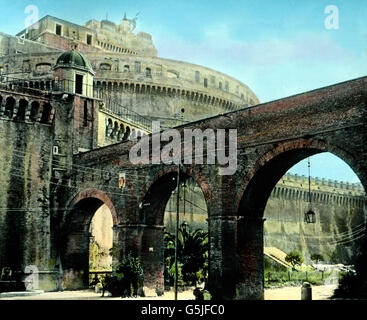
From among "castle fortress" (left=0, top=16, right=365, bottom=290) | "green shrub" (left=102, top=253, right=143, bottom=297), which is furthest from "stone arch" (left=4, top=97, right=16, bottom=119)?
"green shrub" (left=102, top=253, right=143, bottom=297)

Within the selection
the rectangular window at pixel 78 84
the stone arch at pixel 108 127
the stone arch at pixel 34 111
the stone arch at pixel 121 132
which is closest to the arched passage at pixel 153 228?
the stone arch at pixel 34 111

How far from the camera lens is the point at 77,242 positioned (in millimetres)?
27484

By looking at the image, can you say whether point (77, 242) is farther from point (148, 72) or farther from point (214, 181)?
point (148, 72)

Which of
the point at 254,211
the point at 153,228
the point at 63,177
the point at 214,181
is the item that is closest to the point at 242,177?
the point at 214,181

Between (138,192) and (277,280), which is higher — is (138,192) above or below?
above

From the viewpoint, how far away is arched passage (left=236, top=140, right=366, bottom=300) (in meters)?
17.9

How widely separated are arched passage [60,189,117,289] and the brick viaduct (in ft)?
6.32

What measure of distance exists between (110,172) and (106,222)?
860 centimetres

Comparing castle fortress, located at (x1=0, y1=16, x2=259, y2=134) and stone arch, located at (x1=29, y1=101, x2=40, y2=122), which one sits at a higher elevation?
castle fortress, located at (x1=0, y1=16, x2=259, y2=134)

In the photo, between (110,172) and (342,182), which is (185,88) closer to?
(342,182)

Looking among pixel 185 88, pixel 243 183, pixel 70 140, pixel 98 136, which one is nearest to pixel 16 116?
pixel 70 140

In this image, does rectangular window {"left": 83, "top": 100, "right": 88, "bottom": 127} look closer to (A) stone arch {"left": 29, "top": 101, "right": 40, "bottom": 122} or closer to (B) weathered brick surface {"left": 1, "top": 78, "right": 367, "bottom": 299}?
(B) weathered brick surface {"left": 1, "top": 78, "right": 367, "bottom": 299}

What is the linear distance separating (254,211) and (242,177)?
1.45 metres

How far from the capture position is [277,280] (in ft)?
105
